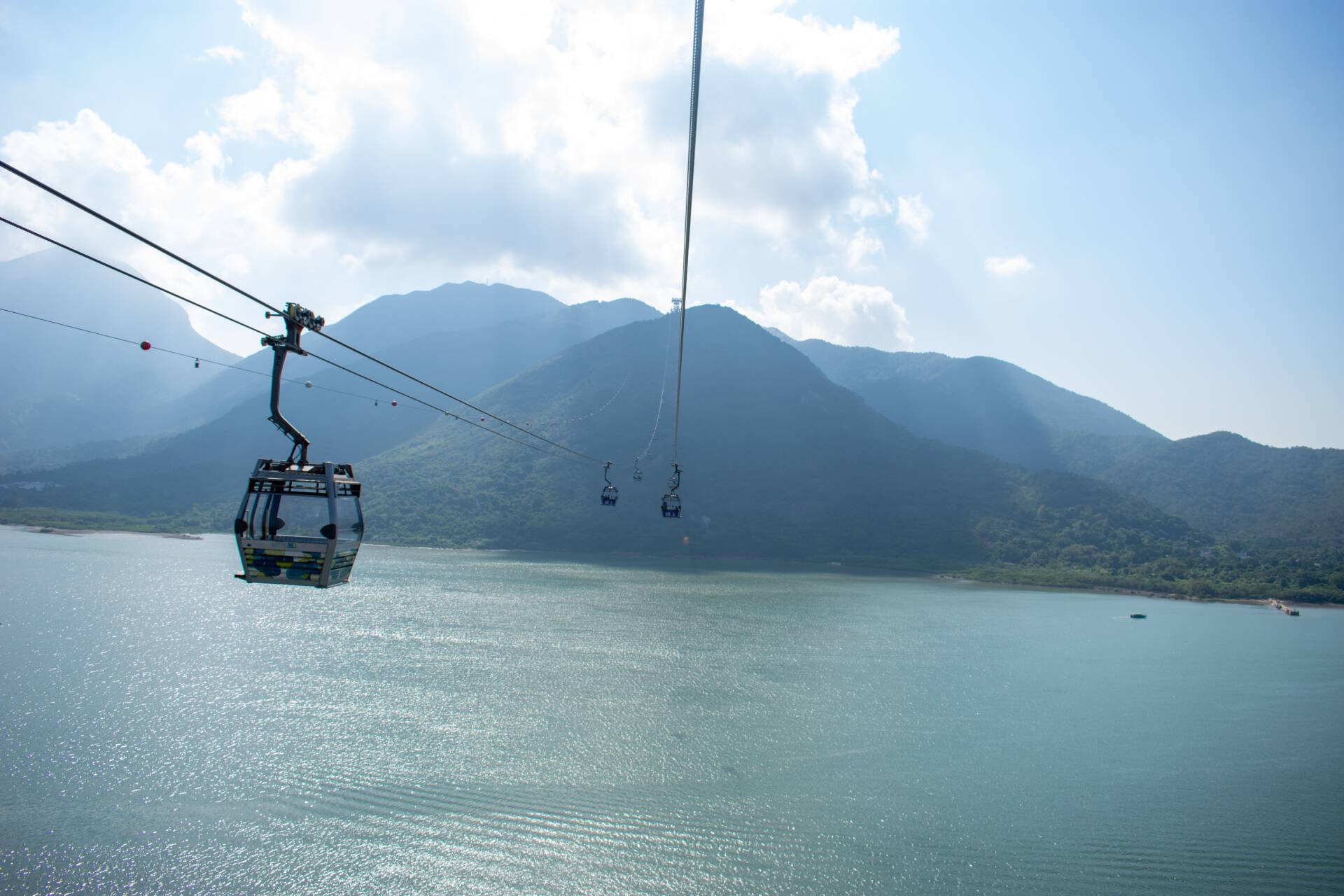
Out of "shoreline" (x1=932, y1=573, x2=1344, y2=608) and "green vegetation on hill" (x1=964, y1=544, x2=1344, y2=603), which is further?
"green vegetation on hill" (x1=964, y1=544, x2=1344, y2=603)

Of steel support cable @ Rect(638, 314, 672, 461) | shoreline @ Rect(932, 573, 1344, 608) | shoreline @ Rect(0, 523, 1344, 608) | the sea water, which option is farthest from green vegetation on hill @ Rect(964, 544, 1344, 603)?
steel support cable @ Rect(638, 314, 672, 461)

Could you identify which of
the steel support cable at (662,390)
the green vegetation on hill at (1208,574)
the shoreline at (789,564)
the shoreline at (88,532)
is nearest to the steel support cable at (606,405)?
the steel support cable at (662,390)

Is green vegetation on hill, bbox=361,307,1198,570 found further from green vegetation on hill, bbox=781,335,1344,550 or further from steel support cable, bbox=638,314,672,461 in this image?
green vegetation on hill, bbox=781,335,1344,550

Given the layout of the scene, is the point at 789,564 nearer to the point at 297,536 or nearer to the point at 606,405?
the point at 606,405

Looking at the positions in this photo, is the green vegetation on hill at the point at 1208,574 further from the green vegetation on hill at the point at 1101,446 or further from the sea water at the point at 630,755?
the sea water at the point at 630,755

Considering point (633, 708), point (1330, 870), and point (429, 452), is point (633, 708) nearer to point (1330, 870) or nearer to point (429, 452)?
point (1330, 870)
